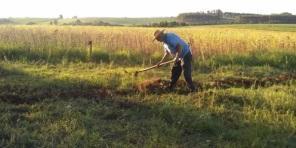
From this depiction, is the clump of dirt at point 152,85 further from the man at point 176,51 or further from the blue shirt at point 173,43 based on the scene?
the blue shirt at point 173,43

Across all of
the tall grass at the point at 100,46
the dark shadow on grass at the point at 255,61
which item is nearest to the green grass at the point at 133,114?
the dark shadow on grass at the point at 255,61

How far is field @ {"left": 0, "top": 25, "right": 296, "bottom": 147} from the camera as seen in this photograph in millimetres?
7602

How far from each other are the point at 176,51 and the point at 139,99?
1345 millimetres

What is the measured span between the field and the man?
36 cm

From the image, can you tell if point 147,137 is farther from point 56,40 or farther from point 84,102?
point 56,40

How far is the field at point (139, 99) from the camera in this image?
299 inches

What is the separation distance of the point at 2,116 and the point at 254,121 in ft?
13.3

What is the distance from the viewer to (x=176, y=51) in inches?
423

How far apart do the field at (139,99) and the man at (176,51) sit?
0.36m

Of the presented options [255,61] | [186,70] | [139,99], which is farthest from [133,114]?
[255,61]

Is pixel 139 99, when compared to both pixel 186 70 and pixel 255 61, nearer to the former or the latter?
pixel 186 70

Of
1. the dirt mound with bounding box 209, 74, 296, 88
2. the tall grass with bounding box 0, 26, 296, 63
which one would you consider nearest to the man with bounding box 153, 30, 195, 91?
the dirt mound with bounding box 209, 74, 296, 88

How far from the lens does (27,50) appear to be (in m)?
17.0

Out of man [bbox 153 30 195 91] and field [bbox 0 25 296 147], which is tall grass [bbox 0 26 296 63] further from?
man [bbox 153 30 195 91]
